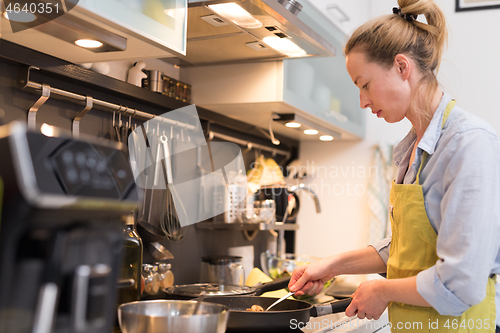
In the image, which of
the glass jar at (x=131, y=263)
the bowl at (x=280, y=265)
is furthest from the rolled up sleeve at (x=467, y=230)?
the bowl at (x=280, y=265)

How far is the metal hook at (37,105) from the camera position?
3.61ft

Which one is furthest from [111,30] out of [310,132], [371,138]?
[371,138]

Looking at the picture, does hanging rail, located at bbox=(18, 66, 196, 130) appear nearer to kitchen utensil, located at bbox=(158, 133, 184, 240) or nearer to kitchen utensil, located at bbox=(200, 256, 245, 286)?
kitchen utensil, located at bbox=(158, 133, 184, 240)

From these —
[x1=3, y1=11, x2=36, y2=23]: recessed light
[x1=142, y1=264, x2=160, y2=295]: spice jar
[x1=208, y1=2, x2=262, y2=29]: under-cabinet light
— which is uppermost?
[x1=208, y1=2, x2=262, y2=29]: under-cabinet light

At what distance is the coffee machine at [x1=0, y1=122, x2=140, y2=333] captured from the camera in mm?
485

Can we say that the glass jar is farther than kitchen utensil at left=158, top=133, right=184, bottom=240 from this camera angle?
No

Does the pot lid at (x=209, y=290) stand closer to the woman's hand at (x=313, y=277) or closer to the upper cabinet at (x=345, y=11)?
the woman's hand at (x=313, y=277)

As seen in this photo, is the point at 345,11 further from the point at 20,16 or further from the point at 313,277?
the point at 20,16

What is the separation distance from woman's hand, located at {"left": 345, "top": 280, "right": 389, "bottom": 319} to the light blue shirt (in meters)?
0.09

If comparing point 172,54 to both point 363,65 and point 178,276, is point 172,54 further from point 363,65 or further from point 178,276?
point 178,276

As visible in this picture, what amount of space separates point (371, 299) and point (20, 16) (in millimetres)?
810

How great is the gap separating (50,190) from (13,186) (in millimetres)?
34

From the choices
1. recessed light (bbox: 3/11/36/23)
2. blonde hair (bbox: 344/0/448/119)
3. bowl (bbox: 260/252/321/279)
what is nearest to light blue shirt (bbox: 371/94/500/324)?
blonde hair (bbox: 344/0/448/119)

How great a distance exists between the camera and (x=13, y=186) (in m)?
0.48
